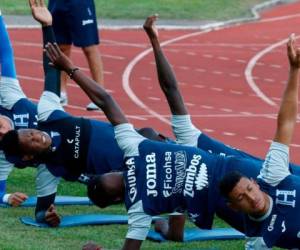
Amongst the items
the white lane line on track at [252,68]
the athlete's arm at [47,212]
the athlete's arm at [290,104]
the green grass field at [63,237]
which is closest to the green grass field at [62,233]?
the green grass field at [63,237]

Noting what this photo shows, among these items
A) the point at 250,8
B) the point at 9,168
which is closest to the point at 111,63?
the point at 250,8

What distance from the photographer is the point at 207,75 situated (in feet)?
59.2

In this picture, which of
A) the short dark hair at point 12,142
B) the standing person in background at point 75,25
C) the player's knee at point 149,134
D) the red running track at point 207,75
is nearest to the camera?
the short dark hair at point 12,142

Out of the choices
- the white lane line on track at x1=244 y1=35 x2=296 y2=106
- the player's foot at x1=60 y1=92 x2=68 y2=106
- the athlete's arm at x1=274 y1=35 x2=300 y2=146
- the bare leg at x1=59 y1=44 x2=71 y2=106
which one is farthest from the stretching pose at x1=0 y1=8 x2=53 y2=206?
the white lane line on track at x1=244 y1=35 x2=296 y2=106

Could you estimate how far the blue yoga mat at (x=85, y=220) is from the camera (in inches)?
376

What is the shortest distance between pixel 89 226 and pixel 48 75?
126cm

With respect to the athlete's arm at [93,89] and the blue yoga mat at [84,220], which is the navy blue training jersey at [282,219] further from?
the blue yoga mat at [84,220]

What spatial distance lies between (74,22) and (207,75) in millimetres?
3675

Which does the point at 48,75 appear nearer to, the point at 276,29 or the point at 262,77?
the point at 262,77

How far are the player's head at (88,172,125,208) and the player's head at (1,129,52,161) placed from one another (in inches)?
34.1

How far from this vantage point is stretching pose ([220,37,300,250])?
722 cm

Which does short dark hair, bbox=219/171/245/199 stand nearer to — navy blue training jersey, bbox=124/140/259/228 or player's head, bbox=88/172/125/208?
navy blue training jersey, bbox=124/140/259/228

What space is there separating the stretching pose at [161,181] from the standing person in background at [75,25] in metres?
6.78

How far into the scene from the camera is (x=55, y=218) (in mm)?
9469
